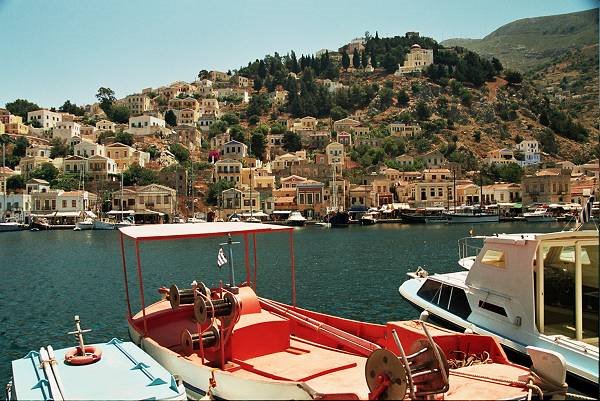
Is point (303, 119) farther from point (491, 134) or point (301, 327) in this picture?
point (301, 327)

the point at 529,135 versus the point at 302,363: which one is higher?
the point at 529,135

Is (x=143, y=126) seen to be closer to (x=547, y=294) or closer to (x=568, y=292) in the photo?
(x=547, y=294)

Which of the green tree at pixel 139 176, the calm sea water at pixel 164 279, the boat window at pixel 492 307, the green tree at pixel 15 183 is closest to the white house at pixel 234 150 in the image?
the green tree at pixel 139 176

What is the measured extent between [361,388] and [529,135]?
519ft

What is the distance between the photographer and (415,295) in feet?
60.4

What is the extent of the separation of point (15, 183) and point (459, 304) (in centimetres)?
11219

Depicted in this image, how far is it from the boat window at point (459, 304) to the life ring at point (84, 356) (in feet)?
28.9

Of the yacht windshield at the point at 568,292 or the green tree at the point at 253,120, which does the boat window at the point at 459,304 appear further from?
the green tree at the point at 253,120

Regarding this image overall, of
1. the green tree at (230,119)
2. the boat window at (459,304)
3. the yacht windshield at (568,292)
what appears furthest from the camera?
the green tree at (230,119)

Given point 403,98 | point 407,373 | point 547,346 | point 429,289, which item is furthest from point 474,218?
point 407,373

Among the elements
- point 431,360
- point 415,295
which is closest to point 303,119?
point 415,295

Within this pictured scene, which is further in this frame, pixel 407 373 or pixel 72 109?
pixel 72 109

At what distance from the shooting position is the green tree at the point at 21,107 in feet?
523

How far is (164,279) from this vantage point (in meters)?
33.9
